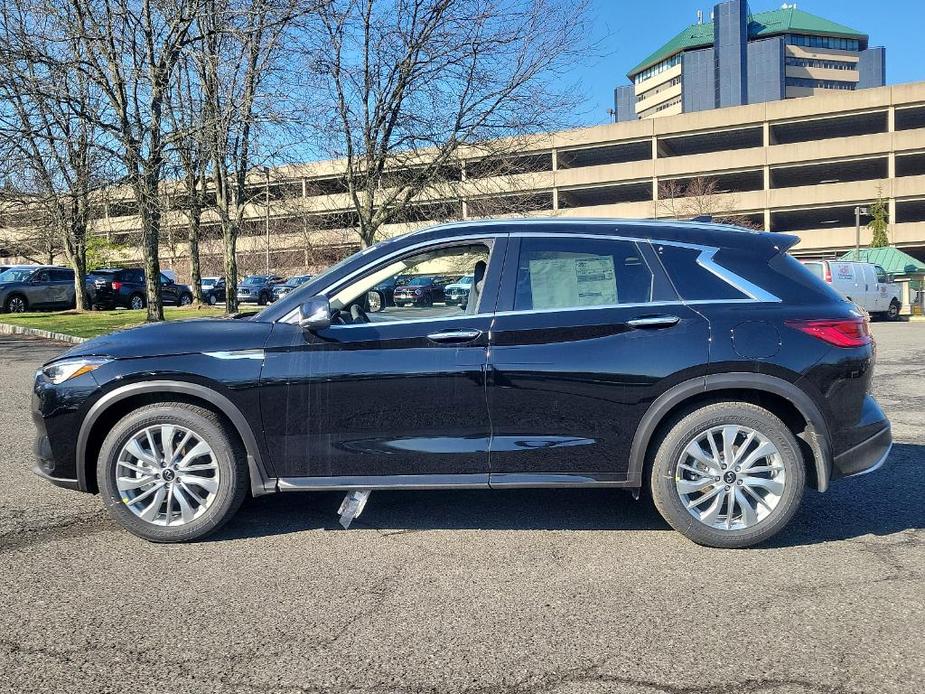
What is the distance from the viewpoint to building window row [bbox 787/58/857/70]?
3839 inches

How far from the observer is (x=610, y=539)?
439cm

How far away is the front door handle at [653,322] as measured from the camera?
423 cm

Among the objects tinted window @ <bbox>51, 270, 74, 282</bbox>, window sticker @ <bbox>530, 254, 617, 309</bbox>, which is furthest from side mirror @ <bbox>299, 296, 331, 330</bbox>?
tinted window @ <bbox>51, 270, 74, 282</bbox>

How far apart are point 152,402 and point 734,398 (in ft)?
10.7

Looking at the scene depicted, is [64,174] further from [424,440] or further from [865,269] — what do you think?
[865,269]

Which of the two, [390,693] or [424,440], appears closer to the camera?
[390,693]

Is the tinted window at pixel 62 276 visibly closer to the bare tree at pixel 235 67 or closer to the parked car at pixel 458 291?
the bare tree at pixel 235 67

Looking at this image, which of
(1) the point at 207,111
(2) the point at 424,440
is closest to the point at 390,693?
(2) the point at 424,440

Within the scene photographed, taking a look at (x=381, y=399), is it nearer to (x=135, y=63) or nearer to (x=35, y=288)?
(x=135, y=63)

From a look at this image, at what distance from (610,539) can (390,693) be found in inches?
77.5

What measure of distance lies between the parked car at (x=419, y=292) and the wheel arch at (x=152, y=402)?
44.4 inches

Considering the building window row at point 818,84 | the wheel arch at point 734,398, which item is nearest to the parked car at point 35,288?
the wheel arch at point 734,398

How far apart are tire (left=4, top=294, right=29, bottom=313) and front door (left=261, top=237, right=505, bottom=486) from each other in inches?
1112

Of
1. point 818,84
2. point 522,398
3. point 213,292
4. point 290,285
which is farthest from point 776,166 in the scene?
point 522,398
